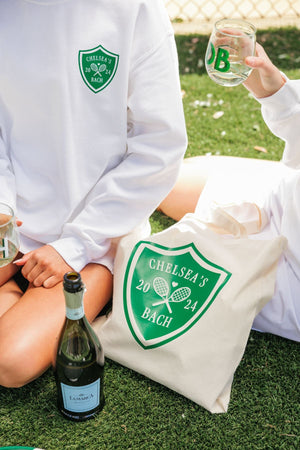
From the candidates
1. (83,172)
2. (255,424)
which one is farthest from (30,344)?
(255,424)

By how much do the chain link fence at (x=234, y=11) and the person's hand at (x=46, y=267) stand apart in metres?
4.00

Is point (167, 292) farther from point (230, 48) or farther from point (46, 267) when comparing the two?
point (230, 48)

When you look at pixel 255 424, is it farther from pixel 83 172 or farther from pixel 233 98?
pixel 233 98

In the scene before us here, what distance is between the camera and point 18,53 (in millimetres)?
1791

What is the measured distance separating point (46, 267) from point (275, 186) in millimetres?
999

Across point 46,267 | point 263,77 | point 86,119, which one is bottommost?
point 46,267

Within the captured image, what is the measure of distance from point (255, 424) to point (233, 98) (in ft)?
8.64

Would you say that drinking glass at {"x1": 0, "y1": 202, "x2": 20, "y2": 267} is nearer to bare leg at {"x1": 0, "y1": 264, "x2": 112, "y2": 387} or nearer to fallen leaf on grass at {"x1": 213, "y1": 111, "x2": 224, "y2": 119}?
bare leg at {"x1": 0, "y1": 264, "x2": 112, "y2": 387}

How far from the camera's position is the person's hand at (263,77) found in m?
1.70

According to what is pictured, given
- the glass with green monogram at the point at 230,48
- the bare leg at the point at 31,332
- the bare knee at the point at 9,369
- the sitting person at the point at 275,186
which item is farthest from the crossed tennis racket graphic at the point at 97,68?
the bare knee at the point at 9,369

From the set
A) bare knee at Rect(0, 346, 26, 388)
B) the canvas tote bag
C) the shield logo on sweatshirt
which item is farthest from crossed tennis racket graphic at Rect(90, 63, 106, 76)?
bare knee at Rect(0, 346, 26, 388)

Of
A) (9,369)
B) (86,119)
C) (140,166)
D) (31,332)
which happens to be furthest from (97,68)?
(9,369)

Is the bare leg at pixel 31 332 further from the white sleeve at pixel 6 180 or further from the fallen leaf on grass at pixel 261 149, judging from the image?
the fallen leaf on grass at pixel 261 149

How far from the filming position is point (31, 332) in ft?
5.84
